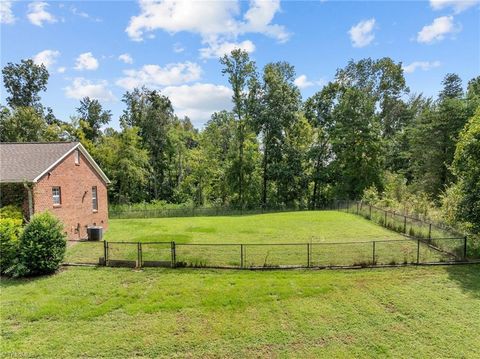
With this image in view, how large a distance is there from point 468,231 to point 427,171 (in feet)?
69.1

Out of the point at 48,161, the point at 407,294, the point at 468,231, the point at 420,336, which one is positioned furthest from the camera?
the point at 48,161

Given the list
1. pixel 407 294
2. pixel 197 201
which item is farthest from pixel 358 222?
pixel 197 201

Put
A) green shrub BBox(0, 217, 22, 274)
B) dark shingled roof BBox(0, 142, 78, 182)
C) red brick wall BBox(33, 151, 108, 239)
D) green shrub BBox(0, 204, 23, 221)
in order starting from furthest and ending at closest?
red brick wall BBox(33, 151, 108, 239), dark shingled roof BBox(0, 142, 78, 182), green shrub BBox(0, 204, 23, 221), green shrub BBox(0, 217, 22, 274)


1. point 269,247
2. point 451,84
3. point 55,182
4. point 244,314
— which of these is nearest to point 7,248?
point 55,182

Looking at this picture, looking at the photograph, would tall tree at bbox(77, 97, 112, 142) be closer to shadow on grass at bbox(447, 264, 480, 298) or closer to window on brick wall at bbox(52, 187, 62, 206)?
window on brick wall at bbox(52, 187, 62, 206)

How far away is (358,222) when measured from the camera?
22.5m

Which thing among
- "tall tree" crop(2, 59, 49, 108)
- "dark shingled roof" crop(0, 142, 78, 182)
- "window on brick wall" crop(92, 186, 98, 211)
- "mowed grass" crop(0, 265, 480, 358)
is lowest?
"mowed grass" crop(0, 265, 480, 358)

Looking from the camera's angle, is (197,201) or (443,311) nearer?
(443,311)

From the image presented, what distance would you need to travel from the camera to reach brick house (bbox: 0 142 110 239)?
1473 centimetres

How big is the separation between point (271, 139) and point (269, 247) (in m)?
26.1

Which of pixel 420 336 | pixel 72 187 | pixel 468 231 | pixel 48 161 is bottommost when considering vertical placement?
pixel 420 336

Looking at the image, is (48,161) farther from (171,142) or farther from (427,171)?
(427,171)

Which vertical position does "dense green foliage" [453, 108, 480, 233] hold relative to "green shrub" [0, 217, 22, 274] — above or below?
above

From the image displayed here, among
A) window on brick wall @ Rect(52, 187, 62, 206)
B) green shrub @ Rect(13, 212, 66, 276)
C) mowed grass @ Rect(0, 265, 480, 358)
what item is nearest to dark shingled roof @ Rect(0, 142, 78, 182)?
window on brick wall @ Rect(52, 187, 62, 206)
